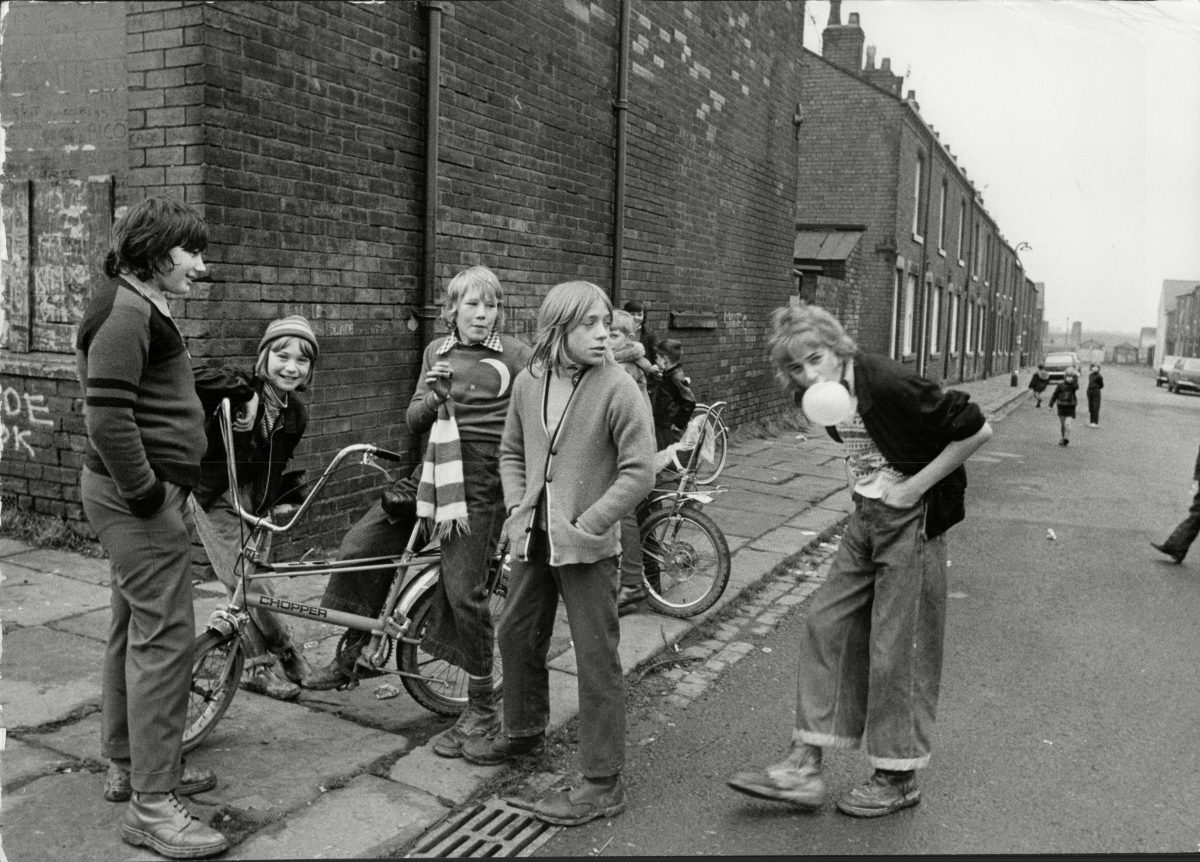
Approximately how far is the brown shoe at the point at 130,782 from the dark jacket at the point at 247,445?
39.2 inches

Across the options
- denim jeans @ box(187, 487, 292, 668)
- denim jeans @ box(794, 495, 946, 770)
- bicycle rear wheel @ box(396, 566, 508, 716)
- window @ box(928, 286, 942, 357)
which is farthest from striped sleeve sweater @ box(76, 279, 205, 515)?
window @ box(928, 286, 942, 357)

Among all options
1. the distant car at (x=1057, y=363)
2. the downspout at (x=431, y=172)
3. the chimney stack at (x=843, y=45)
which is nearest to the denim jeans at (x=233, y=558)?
the downspout at (x=431, y=172)

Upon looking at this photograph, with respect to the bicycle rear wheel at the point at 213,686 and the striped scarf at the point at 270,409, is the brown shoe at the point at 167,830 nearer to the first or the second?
the bicycle rear wheel at the point at 213,686

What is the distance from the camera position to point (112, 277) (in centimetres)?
311

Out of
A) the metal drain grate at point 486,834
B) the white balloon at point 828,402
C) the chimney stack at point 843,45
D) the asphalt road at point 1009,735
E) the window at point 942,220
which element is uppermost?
the chimney stack at point 843,45

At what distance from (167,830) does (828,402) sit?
2.43m

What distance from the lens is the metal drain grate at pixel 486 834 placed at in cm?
330

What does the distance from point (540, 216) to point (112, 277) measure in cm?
593

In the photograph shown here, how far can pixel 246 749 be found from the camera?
153 inches

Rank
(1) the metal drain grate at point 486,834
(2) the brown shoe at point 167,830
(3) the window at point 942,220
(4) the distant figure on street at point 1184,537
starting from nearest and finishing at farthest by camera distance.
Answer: (2) the brown shoe at point 167,830 < (1) the metal drain grate at point 486,834 < (4) the distant figure on street at point 1184,537 < (3) the window at point 942,220

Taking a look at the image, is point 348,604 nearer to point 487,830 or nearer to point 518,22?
point 487,830

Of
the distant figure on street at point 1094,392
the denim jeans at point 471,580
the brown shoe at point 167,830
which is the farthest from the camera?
the distant figure on street at point 1094,392

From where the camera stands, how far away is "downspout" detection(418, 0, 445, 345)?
694 cm

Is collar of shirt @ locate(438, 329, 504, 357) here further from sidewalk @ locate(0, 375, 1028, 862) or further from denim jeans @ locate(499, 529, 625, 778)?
sidewalk @ locate(0, 375, 1028, 862)
